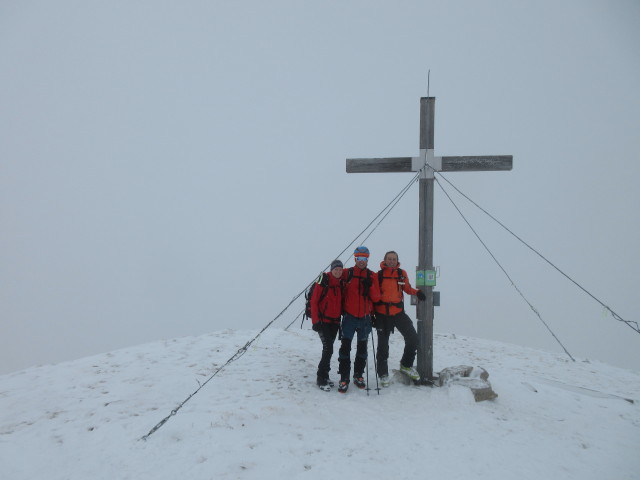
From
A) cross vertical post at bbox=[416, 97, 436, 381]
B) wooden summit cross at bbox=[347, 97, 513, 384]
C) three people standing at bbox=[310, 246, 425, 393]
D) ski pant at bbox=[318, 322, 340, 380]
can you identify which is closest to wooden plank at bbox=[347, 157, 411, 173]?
wooden summit cross at bbox=[347, 97, 513, 384]

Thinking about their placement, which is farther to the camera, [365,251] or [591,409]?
[365,251]

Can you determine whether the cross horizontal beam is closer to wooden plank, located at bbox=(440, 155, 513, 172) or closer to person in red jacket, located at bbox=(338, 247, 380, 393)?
wooden plank, located at bbox=(440, 155, 513, 172)

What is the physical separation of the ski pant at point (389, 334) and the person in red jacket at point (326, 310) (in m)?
0.95

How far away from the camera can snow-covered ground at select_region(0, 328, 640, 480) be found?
4.45m

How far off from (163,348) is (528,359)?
10540 millimetres

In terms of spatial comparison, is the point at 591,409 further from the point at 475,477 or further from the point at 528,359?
the point at 528,359

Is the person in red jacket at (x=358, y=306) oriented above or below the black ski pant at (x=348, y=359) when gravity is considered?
above

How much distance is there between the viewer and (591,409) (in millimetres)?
6617

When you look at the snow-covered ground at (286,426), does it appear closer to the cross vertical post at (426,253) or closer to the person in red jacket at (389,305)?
the person in red jacket at (389,305)

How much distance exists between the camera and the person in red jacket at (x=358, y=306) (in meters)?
7.03

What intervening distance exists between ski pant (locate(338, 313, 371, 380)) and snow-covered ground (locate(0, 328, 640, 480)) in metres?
0.49

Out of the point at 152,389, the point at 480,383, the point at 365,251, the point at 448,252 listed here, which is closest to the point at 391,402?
the point at 480,383

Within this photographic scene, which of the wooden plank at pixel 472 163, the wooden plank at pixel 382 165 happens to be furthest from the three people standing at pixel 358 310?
the wooden plank at pixel 472 163

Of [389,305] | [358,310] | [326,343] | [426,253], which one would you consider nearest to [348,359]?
[326,343]
